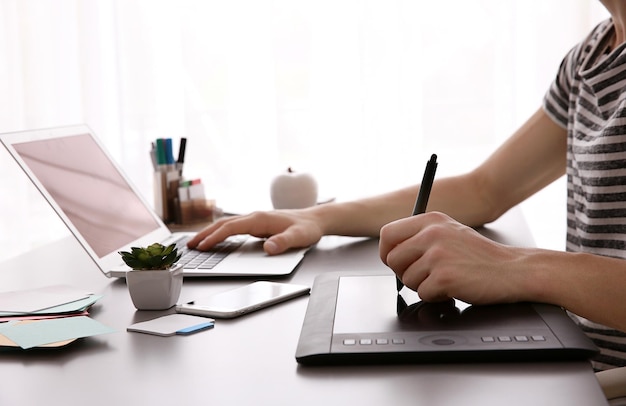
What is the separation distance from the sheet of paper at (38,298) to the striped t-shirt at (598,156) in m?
0.80

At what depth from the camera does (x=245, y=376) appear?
68 centimetres

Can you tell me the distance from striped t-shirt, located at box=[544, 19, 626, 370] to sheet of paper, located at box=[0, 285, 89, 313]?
80 centimetres

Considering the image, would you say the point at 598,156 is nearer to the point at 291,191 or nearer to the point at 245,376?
the point at 291,191

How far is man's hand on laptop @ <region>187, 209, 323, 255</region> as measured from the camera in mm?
1256

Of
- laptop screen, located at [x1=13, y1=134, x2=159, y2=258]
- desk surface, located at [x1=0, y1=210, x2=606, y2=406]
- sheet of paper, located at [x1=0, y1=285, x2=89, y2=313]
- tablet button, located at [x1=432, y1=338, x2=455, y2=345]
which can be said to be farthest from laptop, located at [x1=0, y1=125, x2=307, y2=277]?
tablet button, located at [x1=432, y1=338, x2=455, y2=345]

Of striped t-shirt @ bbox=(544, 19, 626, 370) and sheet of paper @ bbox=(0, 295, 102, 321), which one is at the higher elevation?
striped t-shirt @ bbox=(544, 19, 626, 370)

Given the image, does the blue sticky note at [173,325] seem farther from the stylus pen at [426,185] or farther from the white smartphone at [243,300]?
the stylus pen at [426,185]

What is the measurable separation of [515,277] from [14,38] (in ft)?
8.67

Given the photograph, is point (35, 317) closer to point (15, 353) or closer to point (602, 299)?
point (15, 353)

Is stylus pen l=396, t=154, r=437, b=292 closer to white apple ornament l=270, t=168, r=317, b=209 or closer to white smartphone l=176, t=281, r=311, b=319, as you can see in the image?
white smartphone l=176, t=281, r=311, b=319

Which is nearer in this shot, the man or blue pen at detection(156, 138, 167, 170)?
the man

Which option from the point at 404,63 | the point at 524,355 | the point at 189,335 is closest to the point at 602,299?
the point at 524,355

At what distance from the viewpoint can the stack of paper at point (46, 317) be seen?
2.58 feet

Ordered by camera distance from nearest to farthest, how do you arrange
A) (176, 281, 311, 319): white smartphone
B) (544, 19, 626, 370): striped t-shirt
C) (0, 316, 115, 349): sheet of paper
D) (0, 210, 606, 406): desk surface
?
(0, 210, 606, 406): desk surface → (0, 316, 115, 349): sheet of paper → (176, 281, 311, 319): white smartphone → (544, 19, 626, 370): striped t-shirt
